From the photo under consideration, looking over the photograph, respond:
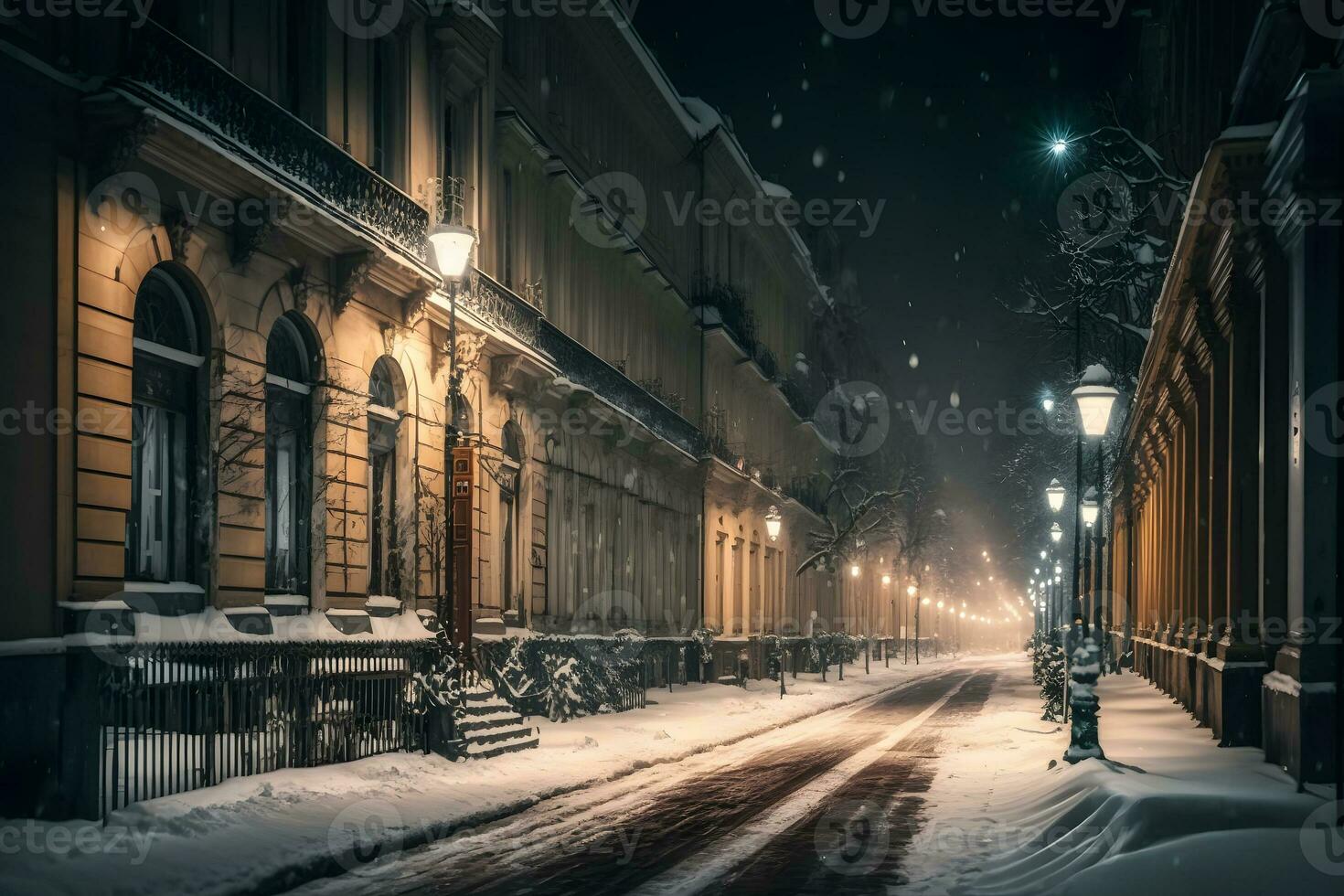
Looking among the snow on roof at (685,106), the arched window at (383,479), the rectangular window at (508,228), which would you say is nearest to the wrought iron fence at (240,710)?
the arched window at (383,479)

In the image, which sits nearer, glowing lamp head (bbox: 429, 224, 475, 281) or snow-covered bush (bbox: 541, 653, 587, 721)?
glowing lamp head (bbox: 429, 224, 475, 281)

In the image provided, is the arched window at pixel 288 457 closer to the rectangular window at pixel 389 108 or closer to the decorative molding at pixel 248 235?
the decorative molding at pixel 248 235

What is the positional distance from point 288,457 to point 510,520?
359 inches

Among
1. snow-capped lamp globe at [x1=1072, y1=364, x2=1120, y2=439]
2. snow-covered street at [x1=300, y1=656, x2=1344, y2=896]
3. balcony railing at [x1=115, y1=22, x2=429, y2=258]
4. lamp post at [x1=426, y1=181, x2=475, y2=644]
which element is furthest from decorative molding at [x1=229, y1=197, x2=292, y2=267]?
snow-capped lamp globe at [x1=1072, y1=364, x2=1120, y2=439]

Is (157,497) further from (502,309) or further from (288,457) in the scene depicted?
(502,309)

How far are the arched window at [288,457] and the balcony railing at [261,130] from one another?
6.65 ft

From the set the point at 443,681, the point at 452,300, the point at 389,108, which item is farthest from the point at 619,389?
the point at 452,300

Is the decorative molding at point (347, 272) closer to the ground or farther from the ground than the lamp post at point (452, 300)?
farther from the ground

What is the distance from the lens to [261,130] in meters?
16.9

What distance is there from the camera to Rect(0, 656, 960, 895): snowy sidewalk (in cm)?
939

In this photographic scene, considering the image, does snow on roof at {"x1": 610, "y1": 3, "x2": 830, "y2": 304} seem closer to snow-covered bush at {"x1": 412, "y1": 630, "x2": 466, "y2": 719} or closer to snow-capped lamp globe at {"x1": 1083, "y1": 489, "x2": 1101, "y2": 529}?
snow-capped lamp globe at {"x1": 1083, "y1": 489, "x2": 1101, "y2": 529}

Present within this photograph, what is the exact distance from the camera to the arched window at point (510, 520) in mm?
27000

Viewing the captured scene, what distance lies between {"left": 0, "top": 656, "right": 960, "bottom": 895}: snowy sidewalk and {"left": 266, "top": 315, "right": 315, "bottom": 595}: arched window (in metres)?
3.71

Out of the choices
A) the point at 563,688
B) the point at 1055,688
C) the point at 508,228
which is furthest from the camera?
the point at 508,228
